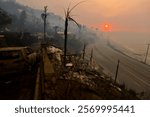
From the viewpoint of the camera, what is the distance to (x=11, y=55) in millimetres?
14156

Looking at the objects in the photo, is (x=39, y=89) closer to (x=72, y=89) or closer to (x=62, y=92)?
(x=62, y=92)

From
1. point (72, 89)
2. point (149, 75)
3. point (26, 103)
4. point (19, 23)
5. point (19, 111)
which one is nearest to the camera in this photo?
point (19, 111)

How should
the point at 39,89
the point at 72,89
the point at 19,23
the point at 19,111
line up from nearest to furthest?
the point at 19,111, the point at 39,89, the point at 72,89, the point at 19,23

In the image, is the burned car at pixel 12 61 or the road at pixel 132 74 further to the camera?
the road at pixel 132 74

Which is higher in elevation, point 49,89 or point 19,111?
point 19,111

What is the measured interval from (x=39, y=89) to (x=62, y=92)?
1999 mm

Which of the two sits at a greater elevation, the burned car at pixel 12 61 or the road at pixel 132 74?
the burned car at pixel 12 61

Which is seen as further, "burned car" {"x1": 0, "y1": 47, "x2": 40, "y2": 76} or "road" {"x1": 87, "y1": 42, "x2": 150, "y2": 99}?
"road" {"x1": 87, "y1": 42, "x2": 150, "y2": 99}

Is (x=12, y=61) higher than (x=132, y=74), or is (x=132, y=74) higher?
(x=12, y=61)

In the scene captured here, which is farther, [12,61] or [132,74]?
[132,74]

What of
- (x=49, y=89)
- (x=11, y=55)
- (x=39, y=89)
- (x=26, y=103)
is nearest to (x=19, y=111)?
(x=26, y=103)

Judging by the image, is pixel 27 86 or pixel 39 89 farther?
pixel 27 86

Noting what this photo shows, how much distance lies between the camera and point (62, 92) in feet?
39.5

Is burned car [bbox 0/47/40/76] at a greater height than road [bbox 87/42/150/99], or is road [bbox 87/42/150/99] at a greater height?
burned car [bbox 0/47/40/76]
